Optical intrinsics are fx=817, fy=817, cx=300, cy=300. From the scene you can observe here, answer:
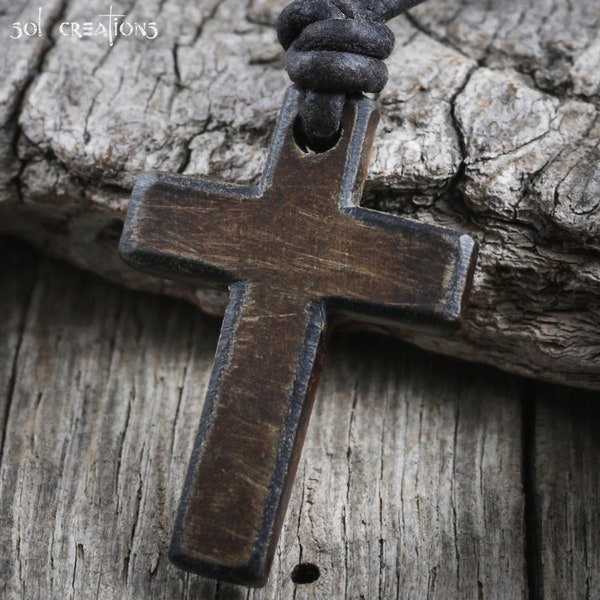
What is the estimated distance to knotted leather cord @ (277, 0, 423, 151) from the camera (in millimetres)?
1230

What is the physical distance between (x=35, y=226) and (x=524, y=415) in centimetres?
97

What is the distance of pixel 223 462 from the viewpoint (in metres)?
1.17

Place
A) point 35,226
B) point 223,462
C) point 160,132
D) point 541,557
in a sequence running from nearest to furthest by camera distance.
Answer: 1. point 223,462
2. point 541,557
3. point 160,132
4. point 35,226

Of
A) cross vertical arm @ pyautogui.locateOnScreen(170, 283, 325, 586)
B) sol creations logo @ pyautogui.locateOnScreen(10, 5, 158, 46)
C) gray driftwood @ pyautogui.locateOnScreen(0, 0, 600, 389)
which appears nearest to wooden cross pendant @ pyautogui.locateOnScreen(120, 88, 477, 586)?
cross vertical arm @ pyautogui.locateOnScreen(170, 283, 325, 586)

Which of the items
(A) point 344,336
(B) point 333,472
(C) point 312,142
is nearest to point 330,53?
(C) point 312,142

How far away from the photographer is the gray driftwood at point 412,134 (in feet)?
4.24

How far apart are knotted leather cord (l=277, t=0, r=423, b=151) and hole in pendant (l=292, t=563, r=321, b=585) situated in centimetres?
→ 68

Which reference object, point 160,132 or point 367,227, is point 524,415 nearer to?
point 367,227

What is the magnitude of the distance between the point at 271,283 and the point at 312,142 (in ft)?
0.82

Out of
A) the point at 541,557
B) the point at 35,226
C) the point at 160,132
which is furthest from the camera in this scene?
the point at 35,226

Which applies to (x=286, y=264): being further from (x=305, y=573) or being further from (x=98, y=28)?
(x=98, y=28)

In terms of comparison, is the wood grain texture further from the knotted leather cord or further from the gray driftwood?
the knotted leather cord

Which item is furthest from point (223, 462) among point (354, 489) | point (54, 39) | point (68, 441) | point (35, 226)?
point (54, 39)

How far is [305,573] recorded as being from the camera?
4.40 feet
